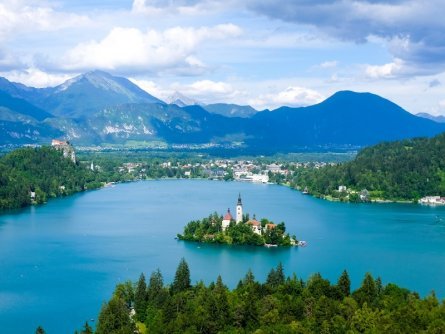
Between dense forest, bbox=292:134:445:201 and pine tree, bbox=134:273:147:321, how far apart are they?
108 ft

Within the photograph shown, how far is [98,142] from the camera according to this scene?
461 ft

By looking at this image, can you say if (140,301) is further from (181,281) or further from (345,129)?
(345,129)

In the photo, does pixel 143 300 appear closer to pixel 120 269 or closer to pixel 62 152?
pixel 120 269

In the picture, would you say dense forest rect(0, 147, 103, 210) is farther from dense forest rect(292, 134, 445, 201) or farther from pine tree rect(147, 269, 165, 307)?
pine tree rect(147, 269, 165, 307)

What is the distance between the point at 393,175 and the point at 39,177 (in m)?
28.5

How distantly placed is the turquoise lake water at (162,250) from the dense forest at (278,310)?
9.55ft

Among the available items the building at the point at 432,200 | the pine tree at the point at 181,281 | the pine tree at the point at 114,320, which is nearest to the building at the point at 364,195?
the building at the point at 432,200

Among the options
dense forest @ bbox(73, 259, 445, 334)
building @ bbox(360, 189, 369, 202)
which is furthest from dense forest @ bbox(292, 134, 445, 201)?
dense forest @ bbox(73, 259, 445, 334)

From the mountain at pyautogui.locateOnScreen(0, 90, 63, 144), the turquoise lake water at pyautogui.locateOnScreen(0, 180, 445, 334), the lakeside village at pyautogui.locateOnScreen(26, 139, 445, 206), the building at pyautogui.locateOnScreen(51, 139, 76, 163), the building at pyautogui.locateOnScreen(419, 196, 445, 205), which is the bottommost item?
the turquoise lake water at pyautogui.locateOnScreen(0, 180, 445, 334)

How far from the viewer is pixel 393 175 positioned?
52375 millimetres

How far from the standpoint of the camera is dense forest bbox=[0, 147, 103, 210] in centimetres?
4669

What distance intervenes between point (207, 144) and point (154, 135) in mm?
12593

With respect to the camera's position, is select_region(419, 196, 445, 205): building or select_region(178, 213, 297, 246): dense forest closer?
select_region(178, 213, 297, 246): dense forest

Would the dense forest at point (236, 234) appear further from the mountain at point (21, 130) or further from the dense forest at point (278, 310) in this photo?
the mountain at point (21, 130)
